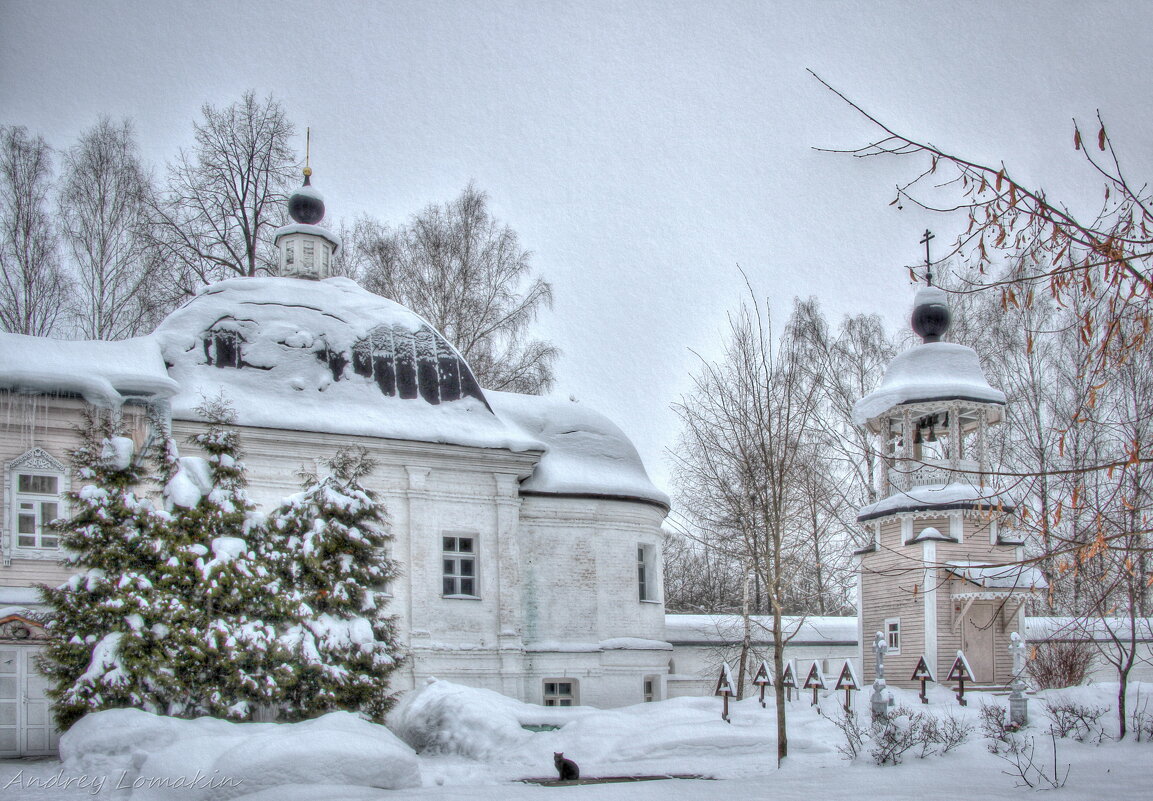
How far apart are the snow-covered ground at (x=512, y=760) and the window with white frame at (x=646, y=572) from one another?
4285 millimetres

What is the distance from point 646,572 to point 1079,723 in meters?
8.66

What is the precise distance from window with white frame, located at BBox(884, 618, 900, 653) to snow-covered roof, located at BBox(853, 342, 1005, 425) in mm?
4111

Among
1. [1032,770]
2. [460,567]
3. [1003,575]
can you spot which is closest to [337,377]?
[460,567]

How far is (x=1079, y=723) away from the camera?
1420 centimetres

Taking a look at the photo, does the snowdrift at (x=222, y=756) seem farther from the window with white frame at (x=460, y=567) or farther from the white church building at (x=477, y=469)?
the window with white frame at (x=460, y=567)

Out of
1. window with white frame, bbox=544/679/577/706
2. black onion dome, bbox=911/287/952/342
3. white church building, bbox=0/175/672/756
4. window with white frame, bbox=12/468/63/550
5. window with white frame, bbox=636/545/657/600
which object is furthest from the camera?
black onion dome, bbox=911/287/952/342

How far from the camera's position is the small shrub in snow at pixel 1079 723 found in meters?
13.5

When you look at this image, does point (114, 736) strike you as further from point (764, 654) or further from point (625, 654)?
point (764, 654)

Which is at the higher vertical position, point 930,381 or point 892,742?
point 930,381

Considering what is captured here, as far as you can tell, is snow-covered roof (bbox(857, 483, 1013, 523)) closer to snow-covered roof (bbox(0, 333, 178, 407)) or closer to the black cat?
the black cat

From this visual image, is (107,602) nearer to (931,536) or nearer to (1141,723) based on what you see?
(1141,723)

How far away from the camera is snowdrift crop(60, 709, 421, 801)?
973cm

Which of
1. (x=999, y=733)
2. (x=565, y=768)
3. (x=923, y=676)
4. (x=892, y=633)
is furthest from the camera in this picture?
(x=892, y=633)

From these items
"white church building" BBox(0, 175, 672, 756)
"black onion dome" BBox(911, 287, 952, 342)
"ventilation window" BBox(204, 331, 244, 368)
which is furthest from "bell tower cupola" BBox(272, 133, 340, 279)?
"black onion dome" BBox(911, 287, 952, 342)
